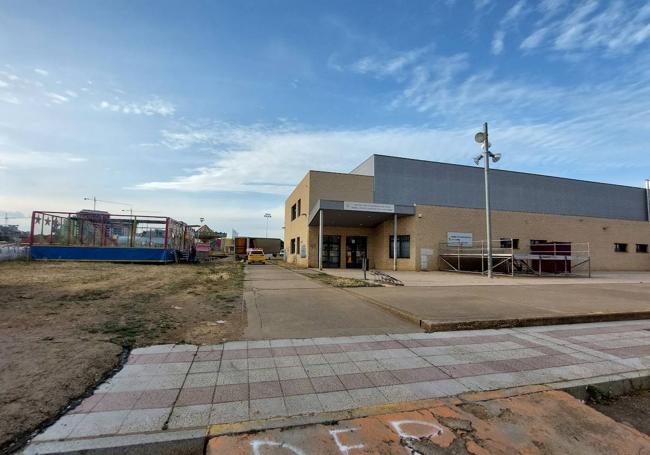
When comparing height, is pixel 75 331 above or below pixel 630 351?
above

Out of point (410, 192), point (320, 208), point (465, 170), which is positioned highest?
point (465, 170)

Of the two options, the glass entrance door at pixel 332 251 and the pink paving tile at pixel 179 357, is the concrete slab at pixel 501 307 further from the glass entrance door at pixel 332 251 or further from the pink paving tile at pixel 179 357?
the glass entrance door at pixel 332 251

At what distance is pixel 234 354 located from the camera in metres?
5.17

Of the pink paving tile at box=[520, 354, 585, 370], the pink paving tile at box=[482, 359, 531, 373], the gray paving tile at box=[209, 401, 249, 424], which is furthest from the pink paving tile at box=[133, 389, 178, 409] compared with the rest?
the pink paving tile at box=[520, 354, 585, 370]

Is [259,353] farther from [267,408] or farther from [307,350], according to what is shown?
[267,408]

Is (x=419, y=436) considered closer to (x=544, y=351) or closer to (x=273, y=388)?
(x=273, y=388)

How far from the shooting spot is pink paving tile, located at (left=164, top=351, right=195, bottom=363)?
191 inches

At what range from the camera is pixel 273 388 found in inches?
159

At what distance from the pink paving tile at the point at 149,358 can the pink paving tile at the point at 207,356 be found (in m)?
0.45

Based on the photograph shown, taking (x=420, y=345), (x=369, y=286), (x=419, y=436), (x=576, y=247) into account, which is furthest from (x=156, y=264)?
(x=576, y=247)

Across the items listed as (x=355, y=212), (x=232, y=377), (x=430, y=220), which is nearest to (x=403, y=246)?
(x=430, y=220)

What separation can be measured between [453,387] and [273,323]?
3877mm

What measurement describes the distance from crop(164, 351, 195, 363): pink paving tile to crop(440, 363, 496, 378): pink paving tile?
343 centimetres

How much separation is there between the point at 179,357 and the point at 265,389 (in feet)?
5.44
